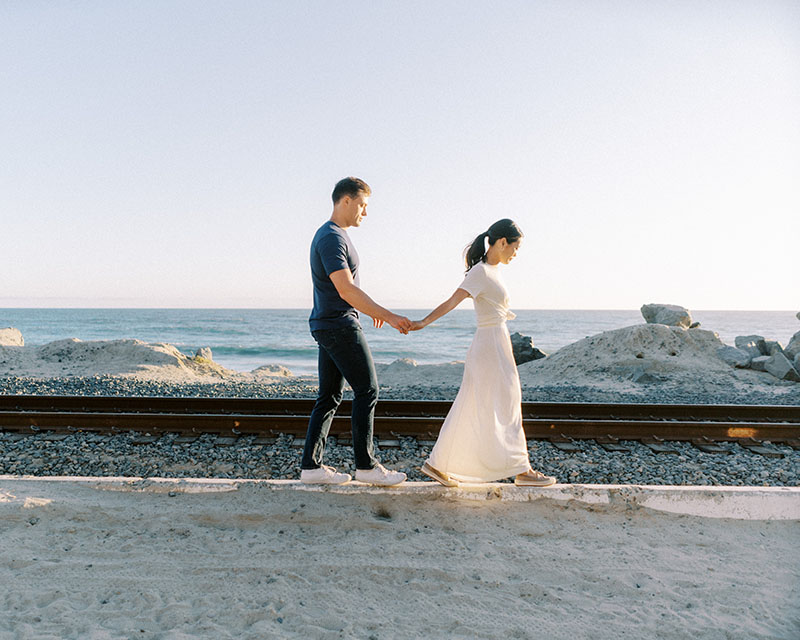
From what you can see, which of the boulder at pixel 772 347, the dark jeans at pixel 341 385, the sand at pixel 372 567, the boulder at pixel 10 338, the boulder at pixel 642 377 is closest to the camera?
the sand at pixel 372 567

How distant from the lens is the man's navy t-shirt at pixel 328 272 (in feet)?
11.3

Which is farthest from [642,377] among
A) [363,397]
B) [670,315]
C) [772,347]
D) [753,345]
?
[363,397]

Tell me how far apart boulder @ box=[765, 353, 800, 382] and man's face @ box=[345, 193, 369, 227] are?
441 inches

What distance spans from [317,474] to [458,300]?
1.57m

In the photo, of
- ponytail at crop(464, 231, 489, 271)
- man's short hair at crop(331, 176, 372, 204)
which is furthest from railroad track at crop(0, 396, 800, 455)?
man's short hair at crop(331, 176, 372, 204)

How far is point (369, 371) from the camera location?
141 inches

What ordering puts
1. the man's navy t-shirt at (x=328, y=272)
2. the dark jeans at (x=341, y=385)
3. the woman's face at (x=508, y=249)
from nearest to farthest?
the man's navy t-shirt at (x=328, y=272)
the dark jeans at (x=341, y=385)
the woman's face at (x=508, y=249)

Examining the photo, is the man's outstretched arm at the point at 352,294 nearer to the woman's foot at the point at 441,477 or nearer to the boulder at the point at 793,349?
the woman's foot at the point at 441,477

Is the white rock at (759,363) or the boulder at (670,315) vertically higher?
the boulder at (670,315)

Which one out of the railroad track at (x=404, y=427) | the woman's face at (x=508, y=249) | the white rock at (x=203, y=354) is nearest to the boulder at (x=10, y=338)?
the white rock at (x=203, y=354)

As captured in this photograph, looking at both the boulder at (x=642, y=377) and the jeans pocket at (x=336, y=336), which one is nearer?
the jeans pocket at (x=336, y=336)

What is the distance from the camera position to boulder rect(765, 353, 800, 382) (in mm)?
11016

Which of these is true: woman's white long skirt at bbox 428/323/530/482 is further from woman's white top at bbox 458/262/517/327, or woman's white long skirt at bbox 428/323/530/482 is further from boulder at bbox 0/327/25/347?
boulder at bbox 0/327/25/347

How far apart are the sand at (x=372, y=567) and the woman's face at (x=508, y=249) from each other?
5.58 feet
